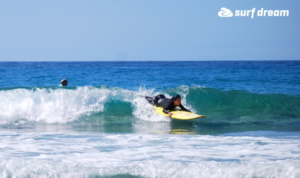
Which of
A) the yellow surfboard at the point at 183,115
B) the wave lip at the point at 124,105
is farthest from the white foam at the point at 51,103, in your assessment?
the yellow surfboard at the point at 183,115

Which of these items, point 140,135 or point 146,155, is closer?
point 146,155

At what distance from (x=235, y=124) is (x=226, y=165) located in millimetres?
5657

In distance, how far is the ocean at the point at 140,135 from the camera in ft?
20.9

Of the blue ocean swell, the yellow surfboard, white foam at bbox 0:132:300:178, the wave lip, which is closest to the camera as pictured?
white foam at bbox 0:132:300:178

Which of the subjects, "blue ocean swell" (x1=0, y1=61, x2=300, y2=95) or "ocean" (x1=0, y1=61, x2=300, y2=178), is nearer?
"ocean" (x1=0, y1=61, x2=300, y2=178)

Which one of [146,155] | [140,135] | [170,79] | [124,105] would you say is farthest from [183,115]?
[170,79]

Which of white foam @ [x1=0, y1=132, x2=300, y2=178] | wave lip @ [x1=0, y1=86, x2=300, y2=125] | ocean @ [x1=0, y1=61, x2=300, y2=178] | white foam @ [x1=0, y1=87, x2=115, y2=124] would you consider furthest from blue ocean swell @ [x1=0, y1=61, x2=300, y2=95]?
white foam @ [x1=0, y1=132, x2=300, y2=178]

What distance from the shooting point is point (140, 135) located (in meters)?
9.54

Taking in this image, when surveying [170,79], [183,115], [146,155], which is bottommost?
[146,155]

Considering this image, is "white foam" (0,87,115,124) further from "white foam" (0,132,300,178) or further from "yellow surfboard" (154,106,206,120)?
"white foam" (0,132,300,178)

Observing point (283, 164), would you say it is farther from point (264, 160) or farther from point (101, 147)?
point (101, 147)

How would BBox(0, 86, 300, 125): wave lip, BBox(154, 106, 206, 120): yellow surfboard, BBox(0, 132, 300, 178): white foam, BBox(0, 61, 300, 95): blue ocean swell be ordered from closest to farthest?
BBox(0, 132, 300, 178): white foam < BBox(154, 106, 206, 120): yellow surfboard < BBox(0, 86, 300, 125): wave lip < BBox(0, 61, 300, 95): blue ocean swell

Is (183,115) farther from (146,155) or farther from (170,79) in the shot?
(170,79)

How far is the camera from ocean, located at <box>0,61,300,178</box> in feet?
20.9
